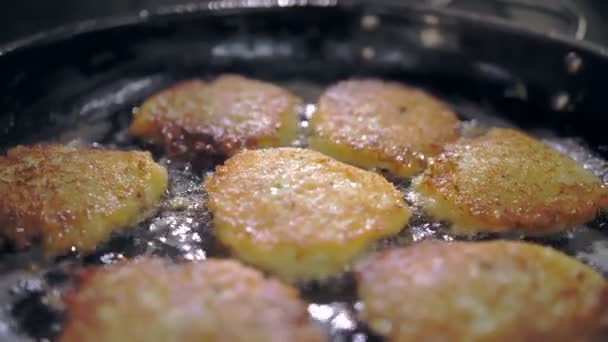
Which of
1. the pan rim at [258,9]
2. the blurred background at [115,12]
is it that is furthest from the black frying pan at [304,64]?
the blurred background at [115,12]

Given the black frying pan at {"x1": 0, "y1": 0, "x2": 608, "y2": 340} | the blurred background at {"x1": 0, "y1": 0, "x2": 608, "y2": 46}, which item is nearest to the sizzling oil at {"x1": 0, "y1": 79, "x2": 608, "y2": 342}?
the black frying pan at {"x1": 0, "y1": 0, "x2": 608, "y2": 340}

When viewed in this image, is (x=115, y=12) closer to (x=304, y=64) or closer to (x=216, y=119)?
(x=304, y=64)

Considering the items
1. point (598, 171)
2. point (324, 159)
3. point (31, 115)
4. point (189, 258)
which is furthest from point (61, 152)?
point (598, 171)

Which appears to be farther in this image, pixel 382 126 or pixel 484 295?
pixel 382 126

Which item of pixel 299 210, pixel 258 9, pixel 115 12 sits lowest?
pixel 115 12

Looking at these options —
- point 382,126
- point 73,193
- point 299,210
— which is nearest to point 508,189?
point 382,126

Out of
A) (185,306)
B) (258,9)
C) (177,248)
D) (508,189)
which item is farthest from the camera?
(258,9)

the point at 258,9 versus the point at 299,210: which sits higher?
the point at 258,9

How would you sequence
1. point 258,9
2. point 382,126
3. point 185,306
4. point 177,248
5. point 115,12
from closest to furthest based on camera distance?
point 185,306 < point 177,248 < point 382,126 < point 258,9 < point 115,12
